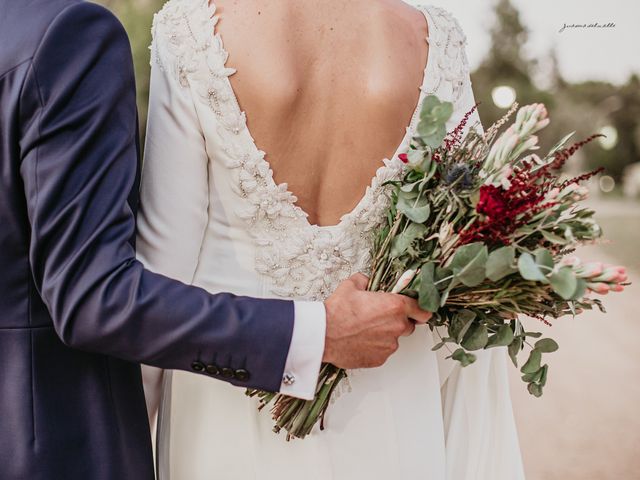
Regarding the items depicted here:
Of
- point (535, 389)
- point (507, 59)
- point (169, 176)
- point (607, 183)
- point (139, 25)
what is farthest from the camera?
point (507, 59)

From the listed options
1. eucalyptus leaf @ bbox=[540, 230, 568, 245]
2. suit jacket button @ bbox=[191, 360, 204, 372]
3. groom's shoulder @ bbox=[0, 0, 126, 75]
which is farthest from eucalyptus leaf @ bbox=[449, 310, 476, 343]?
groom's shoulder @ bbox=[0, 0, 126, 75]

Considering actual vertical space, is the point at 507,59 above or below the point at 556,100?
above

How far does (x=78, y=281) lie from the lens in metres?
1.74

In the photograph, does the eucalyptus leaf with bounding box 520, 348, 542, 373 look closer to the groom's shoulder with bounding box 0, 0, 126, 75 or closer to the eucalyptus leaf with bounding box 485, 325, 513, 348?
the eucalyptus leaf with bounding box 485, 325, 513, 348

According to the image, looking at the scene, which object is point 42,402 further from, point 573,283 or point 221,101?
point 573,283

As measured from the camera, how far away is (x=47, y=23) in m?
1.71

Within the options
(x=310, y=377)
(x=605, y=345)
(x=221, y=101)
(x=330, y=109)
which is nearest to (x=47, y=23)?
(x=221, y=101)

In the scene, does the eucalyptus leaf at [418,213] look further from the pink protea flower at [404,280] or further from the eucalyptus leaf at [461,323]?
the eucalyptus leaf at [461,323]

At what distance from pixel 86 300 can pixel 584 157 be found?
31.9 m

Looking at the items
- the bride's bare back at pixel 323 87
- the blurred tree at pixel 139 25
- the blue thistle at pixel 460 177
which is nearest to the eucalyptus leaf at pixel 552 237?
the blue thistle at pixel 460 177

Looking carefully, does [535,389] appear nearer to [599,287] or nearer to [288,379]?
[599,287]

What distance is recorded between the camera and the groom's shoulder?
170 cm

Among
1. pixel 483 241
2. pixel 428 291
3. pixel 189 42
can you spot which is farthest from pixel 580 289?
pixel 189 42

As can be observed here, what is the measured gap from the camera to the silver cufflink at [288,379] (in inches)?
75.4
